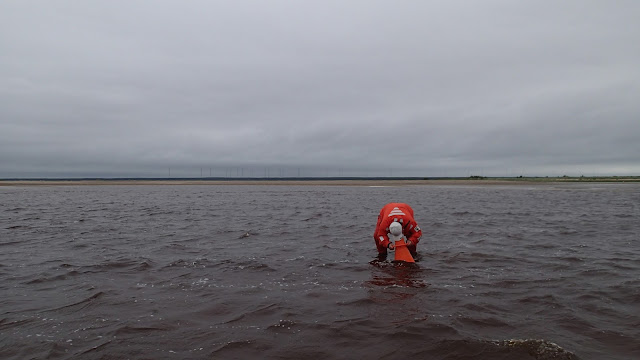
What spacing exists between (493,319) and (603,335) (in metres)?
1.59

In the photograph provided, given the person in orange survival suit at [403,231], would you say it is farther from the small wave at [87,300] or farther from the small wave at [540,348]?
the small wave at [87,300]

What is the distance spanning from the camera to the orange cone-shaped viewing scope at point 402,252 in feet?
37.4

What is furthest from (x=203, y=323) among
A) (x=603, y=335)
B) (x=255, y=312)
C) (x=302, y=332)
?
(x=603, y=335)

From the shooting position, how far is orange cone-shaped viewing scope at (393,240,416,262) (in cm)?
1141

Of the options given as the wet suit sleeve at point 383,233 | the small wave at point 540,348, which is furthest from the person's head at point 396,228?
the small wave at point 540,348

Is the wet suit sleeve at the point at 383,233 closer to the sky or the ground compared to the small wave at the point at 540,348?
closer to the sky

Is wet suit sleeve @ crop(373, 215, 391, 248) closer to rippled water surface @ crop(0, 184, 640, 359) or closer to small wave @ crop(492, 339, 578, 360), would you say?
rippled water surface @ crop(0, 184, 640, 359)

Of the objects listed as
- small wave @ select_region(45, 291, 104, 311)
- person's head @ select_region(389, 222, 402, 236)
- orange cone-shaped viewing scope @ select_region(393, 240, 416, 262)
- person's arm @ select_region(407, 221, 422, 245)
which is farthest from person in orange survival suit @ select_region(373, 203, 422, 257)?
small wave @ select_region(45, 291, 104, 311)

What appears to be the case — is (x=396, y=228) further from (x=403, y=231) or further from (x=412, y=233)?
(x=412, y=233)

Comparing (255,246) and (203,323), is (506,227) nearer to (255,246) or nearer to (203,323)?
(255,246)

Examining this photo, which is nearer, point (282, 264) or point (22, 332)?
point (22, 332)

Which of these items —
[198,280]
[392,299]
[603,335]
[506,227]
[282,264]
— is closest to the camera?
[603,335]

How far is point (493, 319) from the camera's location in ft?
22.3

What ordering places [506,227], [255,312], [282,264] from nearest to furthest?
[255,312], [282,264], [506,227]
